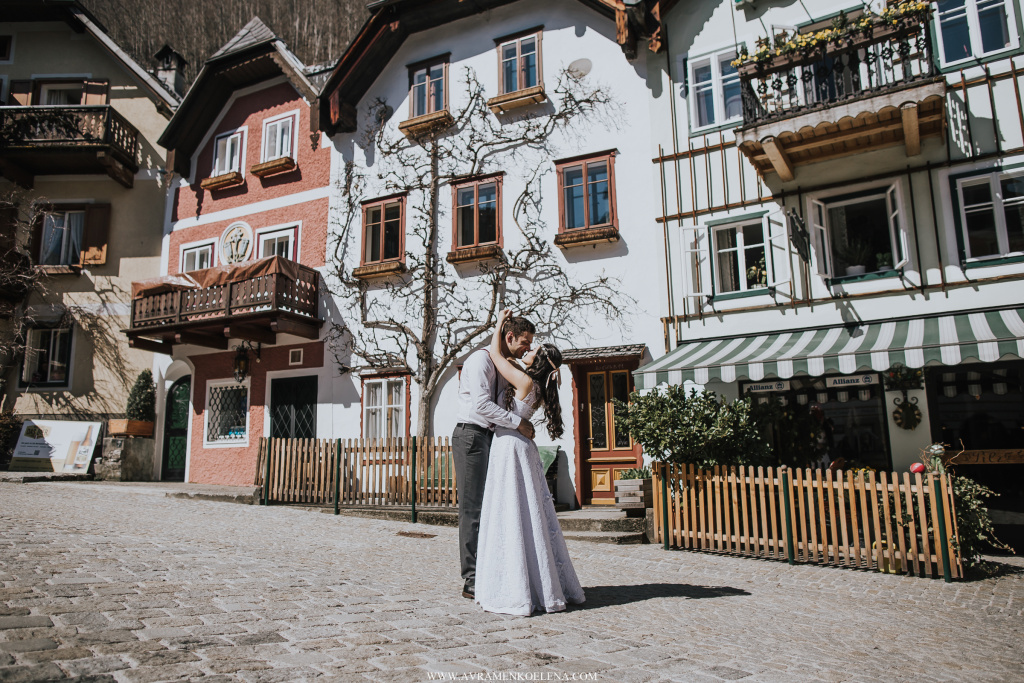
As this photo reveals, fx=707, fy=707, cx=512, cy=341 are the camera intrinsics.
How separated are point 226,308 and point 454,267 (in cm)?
530

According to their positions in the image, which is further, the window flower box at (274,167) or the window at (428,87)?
the window flower box at (274,167)

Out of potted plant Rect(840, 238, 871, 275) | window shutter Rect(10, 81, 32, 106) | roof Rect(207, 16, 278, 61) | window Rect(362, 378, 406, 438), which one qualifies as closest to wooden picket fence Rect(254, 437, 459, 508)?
window Rect(362, 378, 406, 438)

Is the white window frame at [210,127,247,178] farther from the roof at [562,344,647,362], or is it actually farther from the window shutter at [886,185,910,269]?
the window shutter at [886,185,910,269]

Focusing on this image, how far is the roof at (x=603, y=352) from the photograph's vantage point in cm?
1309

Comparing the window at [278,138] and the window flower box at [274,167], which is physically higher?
the window at [278,138]

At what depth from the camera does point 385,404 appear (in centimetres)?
1573

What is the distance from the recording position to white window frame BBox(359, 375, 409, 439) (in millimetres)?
15438

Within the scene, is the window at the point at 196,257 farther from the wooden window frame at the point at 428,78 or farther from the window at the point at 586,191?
the window at the point at 586,191

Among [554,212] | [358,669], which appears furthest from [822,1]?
[358,669]

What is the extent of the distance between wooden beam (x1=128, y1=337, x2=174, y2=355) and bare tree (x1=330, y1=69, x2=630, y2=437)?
473 centimetres

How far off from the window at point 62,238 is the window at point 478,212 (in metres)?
11.2

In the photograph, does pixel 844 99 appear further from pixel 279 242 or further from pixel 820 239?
pixel 279 242

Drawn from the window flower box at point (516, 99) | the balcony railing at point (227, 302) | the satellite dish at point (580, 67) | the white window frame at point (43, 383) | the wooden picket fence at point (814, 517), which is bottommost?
the wooden picket fence at point (814, 517)

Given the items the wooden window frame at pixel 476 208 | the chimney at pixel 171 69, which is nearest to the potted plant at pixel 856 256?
the wooden window frame at pixel 476 208
